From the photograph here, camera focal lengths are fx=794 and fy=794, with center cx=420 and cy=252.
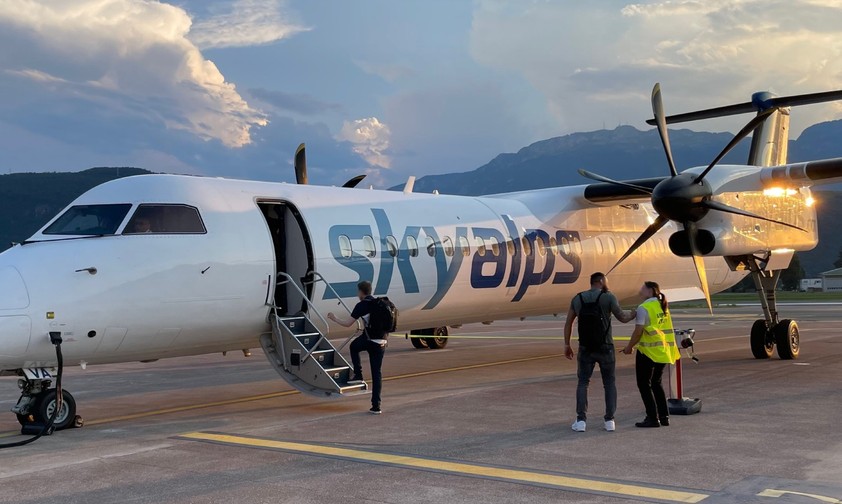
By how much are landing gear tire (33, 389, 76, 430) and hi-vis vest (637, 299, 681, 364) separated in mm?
6757

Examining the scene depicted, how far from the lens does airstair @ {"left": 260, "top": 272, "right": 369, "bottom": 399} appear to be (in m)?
10.5

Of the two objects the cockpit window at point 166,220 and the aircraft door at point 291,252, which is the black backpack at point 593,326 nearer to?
the aircraft door at point 291,252

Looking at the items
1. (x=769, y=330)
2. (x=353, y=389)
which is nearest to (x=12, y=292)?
(x=353, y=389)

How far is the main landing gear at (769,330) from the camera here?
16.1 m

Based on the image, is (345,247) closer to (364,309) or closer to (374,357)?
(364,309)

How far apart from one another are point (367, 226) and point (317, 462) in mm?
5814

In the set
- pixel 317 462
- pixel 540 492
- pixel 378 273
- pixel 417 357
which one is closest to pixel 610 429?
pixel 540 492

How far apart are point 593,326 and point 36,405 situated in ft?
21.2

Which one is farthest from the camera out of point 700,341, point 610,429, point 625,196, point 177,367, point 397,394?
point 700,341

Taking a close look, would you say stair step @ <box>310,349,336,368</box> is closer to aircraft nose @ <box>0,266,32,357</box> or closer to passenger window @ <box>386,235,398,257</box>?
passenger window @ <box>386,235,398,257</box>

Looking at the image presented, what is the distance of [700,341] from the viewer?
21766 mm

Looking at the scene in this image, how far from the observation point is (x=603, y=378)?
8875mm

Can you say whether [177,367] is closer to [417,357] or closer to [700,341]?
[417,357]

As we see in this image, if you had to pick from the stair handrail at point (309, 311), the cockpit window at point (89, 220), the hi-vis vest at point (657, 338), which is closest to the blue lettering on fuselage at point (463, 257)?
the stair handrail at point (309, 311)
